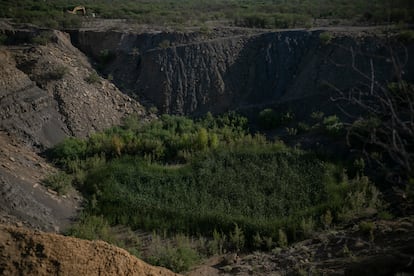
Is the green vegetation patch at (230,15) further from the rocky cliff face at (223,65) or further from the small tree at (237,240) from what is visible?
the small tree at (237,240)

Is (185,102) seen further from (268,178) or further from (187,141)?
(268,178)

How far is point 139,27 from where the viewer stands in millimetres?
22625

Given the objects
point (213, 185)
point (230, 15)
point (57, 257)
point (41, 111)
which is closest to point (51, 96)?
point (41, 111)

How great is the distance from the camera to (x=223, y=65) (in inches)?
771

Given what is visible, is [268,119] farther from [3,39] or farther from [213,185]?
[3,39]

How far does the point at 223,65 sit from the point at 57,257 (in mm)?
13490

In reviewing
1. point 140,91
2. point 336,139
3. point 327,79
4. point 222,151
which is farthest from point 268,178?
point 140,91

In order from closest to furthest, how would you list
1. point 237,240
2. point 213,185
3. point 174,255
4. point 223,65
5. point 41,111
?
point 174,255
point 237,240
point 213,185
point 41,111
point 223,65

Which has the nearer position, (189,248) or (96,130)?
(189,248)

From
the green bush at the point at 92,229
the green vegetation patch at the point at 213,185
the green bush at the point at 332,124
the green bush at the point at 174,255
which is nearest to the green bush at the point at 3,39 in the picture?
the green vegetation patch at the point at 213,185

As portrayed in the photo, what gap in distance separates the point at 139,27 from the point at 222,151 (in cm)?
1077

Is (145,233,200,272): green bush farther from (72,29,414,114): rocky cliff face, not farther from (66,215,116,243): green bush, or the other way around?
(72,29,414,114): rocky cliff face

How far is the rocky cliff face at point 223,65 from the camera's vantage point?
18.1m

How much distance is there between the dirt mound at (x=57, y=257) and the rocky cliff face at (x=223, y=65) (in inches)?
430
